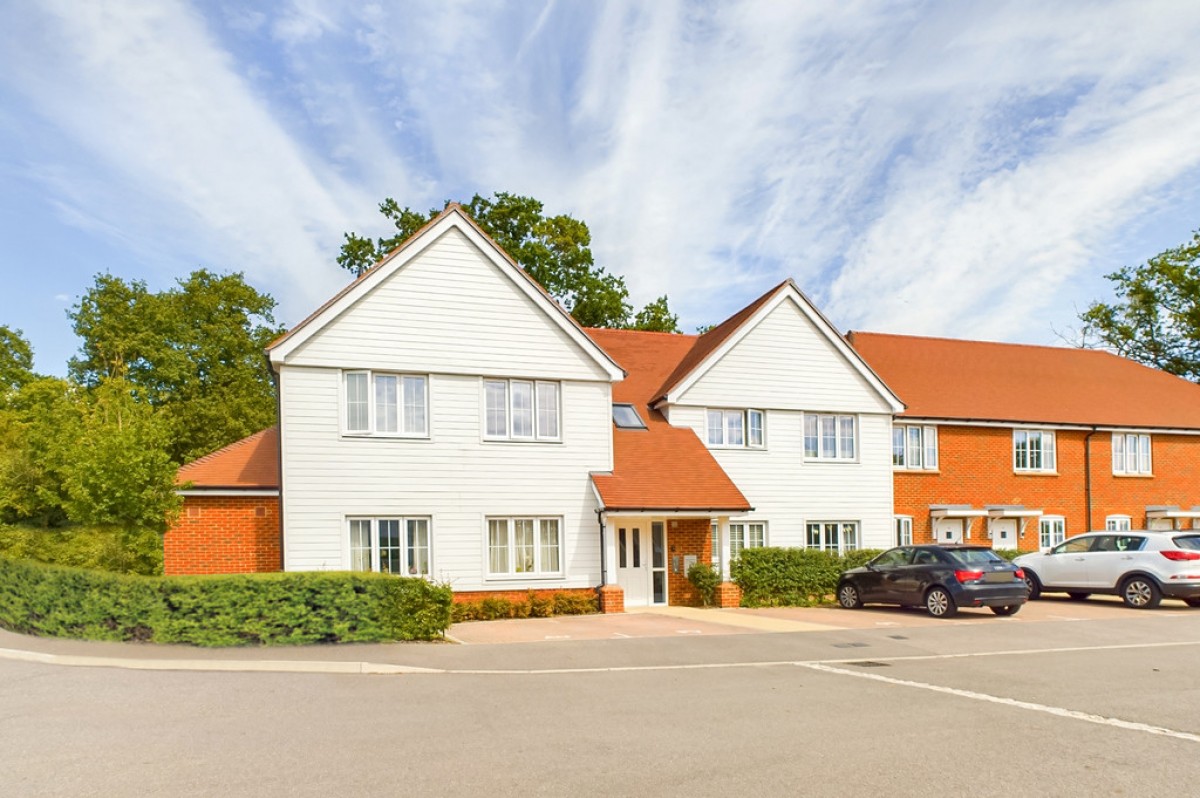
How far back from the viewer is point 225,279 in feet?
159

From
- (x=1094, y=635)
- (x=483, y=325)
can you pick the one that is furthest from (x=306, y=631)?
(x=1094, y=635)

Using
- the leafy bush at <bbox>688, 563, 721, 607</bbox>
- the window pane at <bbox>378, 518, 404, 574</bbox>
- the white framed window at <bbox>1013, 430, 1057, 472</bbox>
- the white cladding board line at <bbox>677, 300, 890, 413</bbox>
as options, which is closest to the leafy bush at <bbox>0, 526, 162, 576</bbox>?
the window pane at <bbox>378, 518, 404, 574</bbox>

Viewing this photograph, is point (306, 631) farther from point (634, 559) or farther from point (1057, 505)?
point (1057, 505)

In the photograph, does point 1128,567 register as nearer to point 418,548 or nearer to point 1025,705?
point 1025,705

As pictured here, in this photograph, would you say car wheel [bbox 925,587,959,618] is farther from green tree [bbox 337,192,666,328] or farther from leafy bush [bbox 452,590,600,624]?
green tree [bbox 337,192,666,328]

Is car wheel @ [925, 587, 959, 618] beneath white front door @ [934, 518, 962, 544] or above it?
beneath

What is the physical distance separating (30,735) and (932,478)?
24.6 meters

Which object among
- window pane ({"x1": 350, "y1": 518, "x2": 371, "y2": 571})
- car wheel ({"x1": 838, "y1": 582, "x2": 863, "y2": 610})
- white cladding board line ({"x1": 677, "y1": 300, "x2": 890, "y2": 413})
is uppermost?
white cladding board line ({"x1": 677, "y1": 300, "x2": 890, "y2": 413})

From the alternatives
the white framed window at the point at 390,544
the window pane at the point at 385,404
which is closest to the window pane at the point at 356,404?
the window pane at the point at 385,404

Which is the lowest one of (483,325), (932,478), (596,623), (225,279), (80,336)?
(596,623)

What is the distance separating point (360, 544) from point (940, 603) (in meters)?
11.7

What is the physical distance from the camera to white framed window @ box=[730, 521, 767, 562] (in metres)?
23.8

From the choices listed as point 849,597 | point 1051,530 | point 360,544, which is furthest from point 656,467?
point 1051,530

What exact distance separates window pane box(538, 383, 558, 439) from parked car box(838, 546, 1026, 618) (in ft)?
24.8
